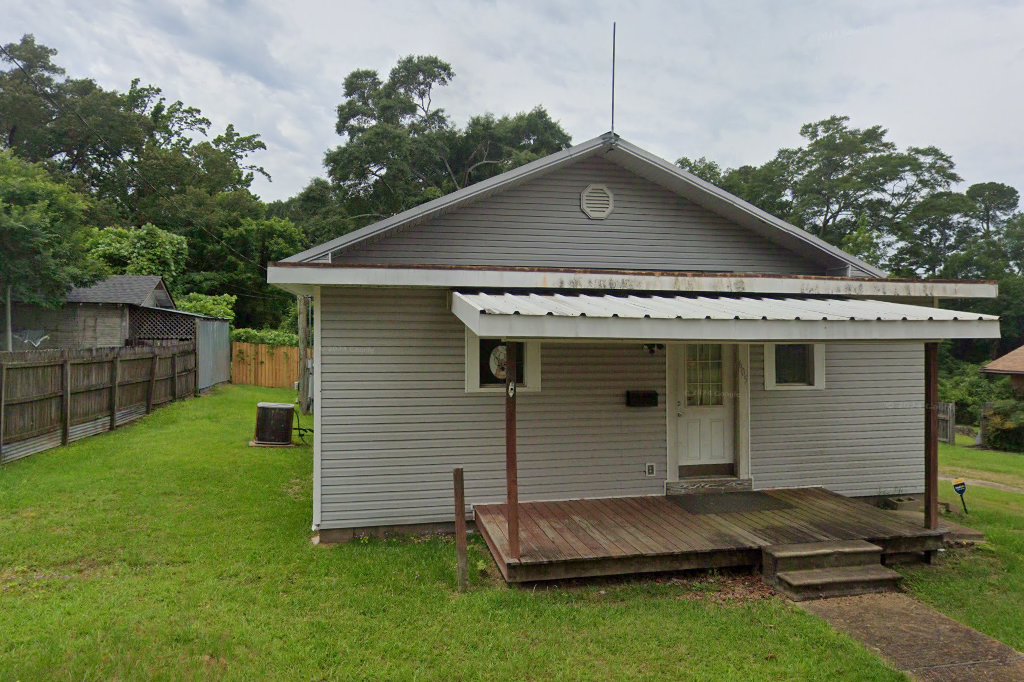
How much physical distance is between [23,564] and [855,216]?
40.6 meters

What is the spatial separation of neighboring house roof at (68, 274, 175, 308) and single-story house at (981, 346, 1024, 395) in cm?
2857

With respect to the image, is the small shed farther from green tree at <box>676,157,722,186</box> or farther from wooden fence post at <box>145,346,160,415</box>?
green tree at <box>676,157,722,186</box>

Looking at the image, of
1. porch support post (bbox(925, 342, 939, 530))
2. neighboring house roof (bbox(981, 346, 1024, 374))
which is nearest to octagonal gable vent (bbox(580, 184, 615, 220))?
porch support post (bbox(925, 342, 939, 530))

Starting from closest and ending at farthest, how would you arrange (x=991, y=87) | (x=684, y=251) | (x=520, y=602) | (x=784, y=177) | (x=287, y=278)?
(x=520, y=602) < (x=287, y=278) < (x=684, y=251) < (x=991, y=87) < (x=784, y=177)

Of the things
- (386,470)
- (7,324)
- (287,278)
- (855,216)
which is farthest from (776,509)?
(855,216)

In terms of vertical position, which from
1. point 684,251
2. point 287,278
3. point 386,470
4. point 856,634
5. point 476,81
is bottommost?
point 856,634

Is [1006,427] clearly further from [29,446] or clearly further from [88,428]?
[29,446]

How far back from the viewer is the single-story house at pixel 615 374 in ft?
16.6

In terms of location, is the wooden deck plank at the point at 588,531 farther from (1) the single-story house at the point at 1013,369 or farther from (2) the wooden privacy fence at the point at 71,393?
(1) the single-story house at the point at 1013,369

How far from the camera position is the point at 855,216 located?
35.2m

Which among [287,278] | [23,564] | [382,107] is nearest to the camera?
[23,564]

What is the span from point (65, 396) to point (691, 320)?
9.76 meters

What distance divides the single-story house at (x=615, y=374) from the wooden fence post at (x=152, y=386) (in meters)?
8.11

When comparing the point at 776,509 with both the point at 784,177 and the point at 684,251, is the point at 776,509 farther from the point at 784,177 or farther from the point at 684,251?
Result: the point at 784,177
